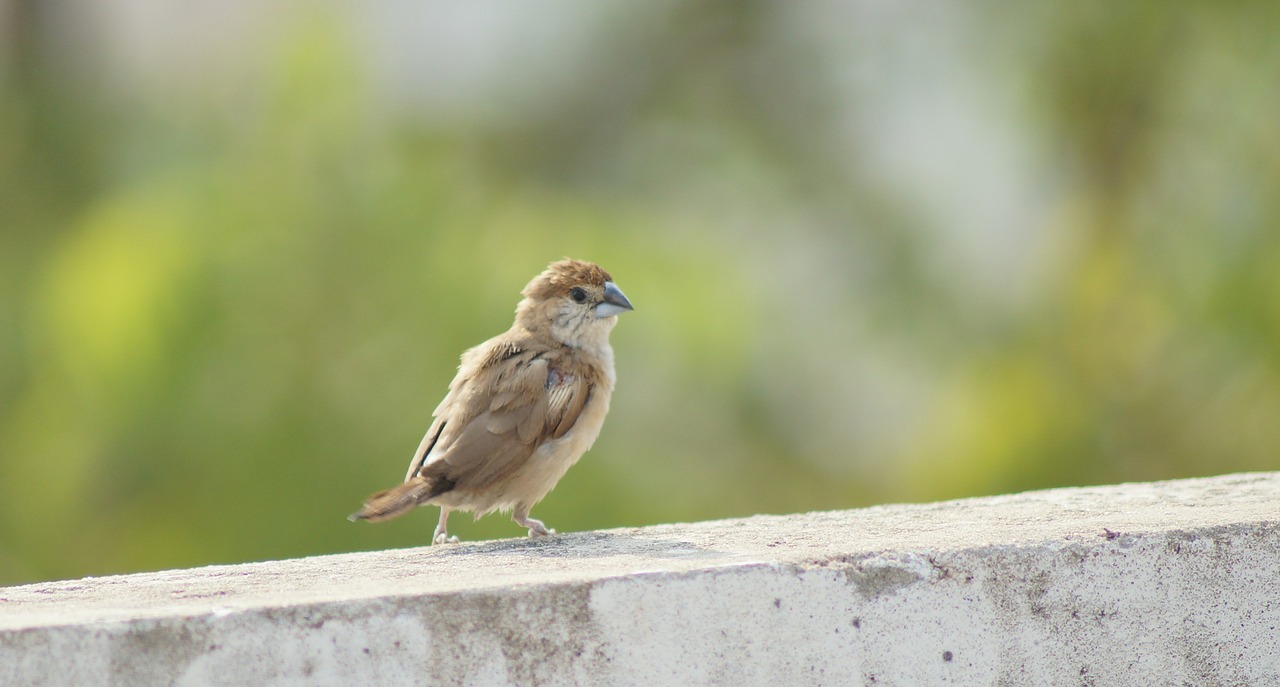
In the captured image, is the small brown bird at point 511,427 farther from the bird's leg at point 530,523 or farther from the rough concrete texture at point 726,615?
the rough concrete texture at point 726,615

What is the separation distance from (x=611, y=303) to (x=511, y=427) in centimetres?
84

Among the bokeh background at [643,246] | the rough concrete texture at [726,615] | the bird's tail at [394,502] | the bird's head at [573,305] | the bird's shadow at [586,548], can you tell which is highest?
the bokeh background at [643,246]

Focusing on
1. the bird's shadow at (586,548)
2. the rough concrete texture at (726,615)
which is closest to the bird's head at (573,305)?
the bird's shadow at (586,548)

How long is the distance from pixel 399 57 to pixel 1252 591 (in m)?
7.33

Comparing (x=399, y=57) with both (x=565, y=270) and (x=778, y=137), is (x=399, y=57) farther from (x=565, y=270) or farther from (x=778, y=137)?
(x=565, y=270)

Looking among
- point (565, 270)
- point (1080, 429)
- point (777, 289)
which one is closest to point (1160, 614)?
point (565, 270)

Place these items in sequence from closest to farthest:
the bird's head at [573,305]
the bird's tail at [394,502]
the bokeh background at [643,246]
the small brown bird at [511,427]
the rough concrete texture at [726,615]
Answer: the rough concrete texture at [726,615]
the bird's tail at [394,502]
the small brown bird at [511,427]
the bird's head at [573,305]
the bokeh background at [643,246]

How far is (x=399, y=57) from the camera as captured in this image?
8.93 m

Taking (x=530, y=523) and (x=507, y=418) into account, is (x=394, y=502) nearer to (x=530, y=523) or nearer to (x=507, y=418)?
(x=507, y=418)

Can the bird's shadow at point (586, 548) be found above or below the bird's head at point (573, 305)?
below

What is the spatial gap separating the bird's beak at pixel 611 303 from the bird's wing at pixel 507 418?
43 cm

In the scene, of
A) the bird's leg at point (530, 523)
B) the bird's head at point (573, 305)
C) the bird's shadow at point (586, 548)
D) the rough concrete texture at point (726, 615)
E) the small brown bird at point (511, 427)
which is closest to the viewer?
the rough concrete texture at point (726, 615)

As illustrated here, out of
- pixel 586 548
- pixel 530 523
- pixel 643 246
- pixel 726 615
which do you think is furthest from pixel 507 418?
pixel 643 246

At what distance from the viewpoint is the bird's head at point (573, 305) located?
4.36m
